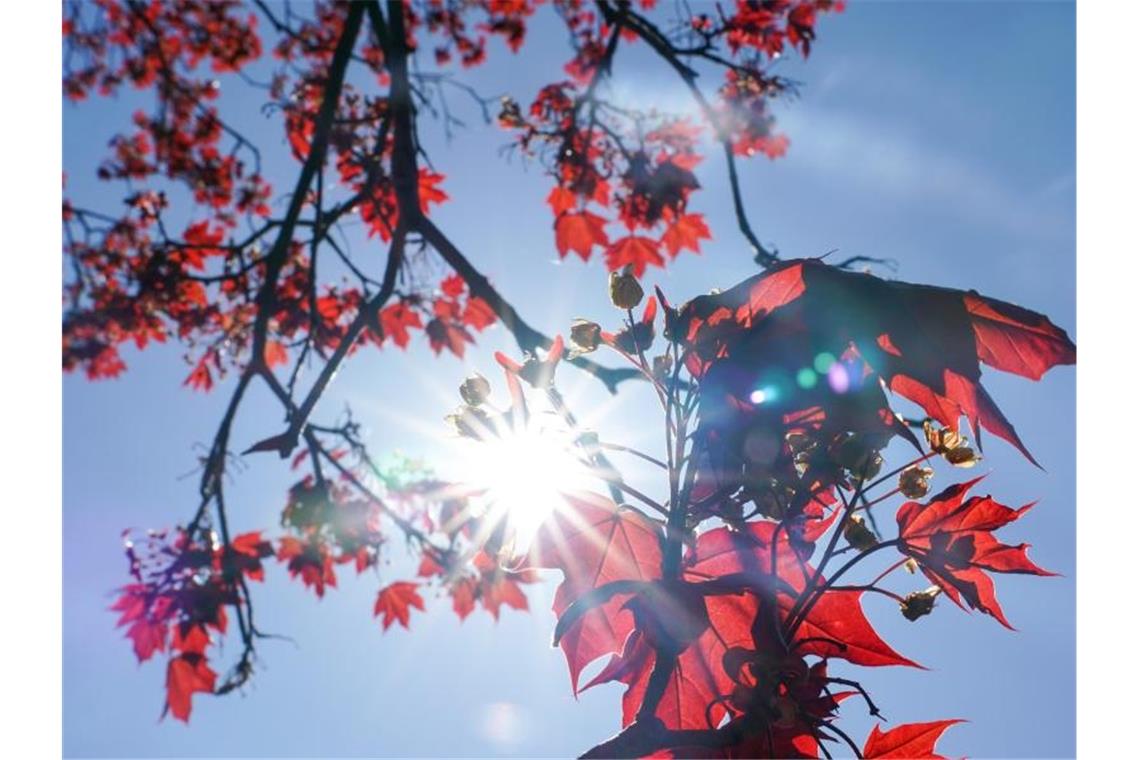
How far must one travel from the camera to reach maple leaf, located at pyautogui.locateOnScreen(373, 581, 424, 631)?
4125 mm

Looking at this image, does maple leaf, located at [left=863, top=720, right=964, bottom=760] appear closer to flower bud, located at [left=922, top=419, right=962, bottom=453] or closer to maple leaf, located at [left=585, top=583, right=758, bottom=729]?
maple leaf, located at [left=585, top=583, right=758, bottom=729]

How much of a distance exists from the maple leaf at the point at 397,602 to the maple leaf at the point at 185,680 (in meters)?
1.03

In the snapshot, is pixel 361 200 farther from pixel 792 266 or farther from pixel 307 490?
pixel 792 266

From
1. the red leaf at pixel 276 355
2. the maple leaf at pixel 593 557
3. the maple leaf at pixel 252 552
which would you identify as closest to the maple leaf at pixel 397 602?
the maple leaf at pixel 252 552

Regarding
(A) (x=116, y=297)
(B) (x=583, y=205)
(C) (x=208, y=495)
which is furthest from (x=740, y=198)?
(A) (x=116, y=297)

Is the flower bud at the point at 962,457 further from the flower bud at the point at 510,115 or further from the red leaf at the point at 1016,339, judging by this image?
the flower bud at the point at 510,115

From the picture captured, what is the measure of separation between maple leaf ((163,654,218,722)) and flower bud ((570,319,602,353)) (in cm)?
296

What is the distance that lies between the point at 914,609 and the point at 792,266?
47 centimetres

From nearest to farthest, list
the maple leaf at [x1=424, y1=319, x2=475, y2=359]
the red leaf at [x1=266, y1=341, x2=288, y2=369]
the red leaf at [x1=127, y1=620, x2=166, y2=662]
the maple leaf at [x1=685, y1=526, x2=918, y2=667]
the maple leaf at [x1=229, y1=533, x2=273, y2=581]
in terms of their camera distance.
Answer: the maple leaf at [x1=685, y1=526, x2=918, y2=667], the red leaf at [x1=127, y1=620, x2=166, y2=662], the maple leaf at [x1=229, y1=533, x2=273, y2=581], the maple leaf at [x1=424, y1=319, x2=475, y2=359], the red leaf at [x1=266, y1=341, x2=288, y2=369]

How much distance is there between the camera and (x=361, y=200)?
11.8 ft

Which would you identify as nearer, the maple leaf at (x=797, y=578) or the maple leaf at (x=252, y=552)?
the maple leaf at (x=797, y=578)

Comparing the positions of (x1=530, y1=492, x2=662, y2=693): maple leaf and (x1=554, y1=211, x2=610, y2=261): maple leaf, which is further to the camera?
(x1=554, y1=211, x2=610, y2=261): maple leaf

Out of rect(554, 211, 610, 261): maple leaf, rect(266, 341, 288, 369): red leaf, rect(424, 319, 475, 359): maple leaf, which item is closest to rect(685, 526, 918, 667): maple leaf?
rect(554, 211, 610, 261): maple leaf

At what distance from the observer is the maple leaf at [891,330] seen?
898mm
